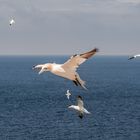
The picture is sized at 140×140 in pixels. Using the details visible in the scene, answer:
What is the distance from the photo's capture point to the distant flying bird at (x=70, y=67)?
10211 mm

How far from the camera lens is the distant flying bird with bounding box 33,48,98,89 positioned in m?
10.2

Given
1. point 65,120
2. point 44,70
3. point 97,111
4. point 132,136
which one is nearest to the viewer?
point 44,70

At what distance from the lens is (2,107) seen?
196 metres

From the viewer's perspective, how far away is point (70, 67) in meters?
10.4

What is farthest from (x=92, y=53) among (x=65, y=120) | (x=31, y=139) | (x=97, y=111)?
(x=97, y=111)

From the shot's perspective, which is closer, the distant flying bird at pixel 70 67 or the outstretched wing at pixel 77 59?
the distant flying bird at pixel 70 67

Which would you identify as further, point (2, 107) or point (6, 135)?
point (2, 107)

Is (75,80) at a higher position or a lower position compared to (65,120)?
lower

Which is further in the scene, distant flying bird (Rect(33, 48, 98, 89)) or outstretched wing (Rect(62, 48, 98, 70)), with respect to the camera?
outstretched wing (Rect(62, 48, 98, 70))

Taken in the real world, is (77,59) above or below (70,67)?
above

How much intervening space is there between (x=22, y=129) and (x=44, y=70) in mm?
132178

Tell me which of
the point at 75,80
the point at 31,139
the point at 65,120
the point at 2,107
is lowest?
the point at 75,80

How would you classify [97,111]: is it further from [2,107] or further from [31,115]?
[2,107]

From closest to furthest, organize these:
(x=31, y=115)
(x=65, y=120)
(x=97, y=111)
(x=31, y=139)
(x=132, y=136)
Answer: (x=31, y=139), (x=132, y=136), (x=65, y=120), (x=31, y=115), (x=97, y=111)
